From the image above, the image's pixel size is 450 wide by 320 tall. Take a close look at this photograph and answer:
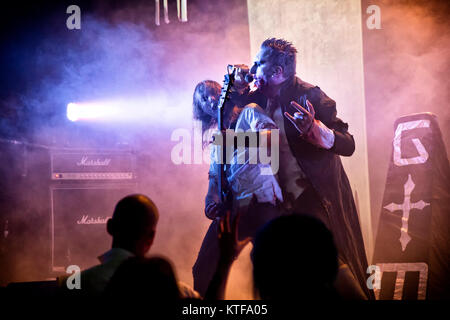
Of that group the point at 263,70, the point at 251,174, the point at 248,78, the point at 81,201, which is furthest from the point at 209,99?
the point at 81,201

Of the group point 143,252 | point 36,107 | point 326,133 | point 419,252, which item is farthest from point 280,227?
point 36,107

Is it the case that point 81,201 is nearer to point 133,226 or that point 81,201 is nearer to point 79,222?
point 79,222

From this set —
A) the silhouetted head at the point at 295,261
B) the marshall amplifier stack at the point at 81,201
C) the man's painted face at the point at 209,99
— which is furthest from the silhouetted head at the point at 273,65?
the silhouetted head at the point at 295,261

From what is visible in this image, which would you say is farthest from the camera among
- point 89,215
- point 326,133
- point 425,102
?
point 89,215

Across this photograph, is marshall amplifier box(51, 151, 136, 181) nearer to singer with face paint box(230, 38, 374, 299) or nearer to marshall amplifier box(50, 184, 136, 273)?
marshall amplifier box(50, 184, 136, 273)

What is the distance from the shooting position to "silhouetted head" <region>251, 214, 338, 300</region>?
50.1 inches

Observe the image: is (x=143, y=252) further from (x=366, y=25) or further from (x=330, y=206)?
(x=366, y=25)

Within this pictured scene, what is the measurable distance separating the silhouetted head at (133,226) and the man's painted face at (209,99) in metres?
1.89

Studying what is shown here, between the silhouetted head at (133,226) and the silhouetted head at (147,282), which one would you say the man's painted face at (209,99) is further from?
the silhouetted head at (147,282)

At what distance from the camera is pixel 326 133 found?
314 cm

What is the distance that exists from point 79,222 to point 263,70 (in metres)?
2.35

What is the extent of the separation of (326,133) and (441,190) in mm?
1291

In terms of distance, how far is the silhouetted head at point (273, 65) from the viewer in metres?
3.40

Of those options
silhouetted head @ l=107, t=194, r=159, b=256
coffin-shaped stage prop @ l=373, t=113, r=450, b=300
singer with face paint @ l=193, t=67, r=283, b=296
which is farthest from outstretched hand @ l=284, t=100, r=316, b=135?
silhouetted head @ l=107, t=194, r=159, b=256
